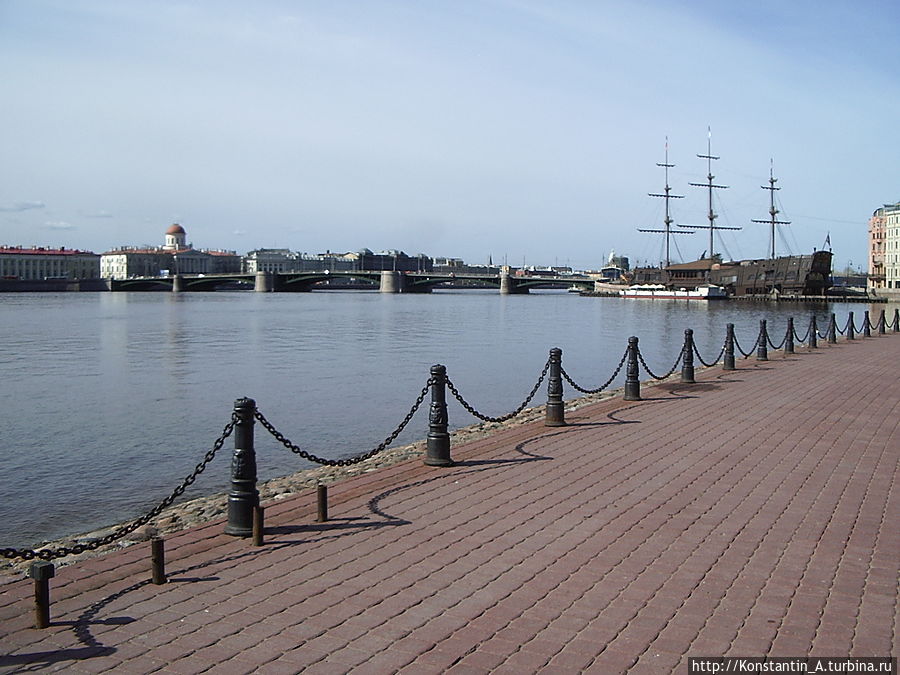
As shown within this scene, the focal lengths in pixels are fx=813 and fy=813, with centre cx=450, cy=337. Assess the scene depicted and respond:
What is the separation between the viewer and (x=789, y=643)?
4.20m

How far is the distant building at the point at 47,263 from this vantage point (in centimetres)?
16162

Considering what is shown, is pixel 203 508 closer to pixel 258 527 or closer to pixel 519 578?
pixel 258 527

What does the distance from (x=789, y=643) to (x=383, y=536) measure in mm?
2917

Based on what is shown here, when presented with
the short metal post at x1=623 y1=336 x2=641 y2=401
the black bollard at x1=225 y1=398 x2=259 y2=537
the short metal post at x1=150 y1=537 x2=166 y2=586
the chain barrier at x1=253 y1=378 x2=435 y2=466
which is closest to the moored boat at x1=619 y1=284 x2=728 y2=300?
the short metal post at x1=623 y1=336 x2=641 y2=401

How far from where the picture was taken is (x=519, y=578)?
5145mm

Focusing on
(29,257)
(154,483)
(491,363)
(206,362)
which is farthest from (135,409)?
(29,257)

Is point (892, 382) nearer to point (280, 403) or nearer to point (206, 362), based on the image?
point (280, 403)

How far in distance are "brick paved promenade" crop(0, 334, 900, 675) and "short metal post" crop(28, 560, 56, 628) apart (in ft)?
0.28

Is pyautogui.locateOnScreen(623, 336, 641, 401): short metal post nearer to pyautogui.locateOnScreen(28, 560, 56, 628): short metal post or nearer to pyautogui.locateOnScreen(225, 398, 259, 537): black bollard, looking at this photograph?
pyautogui.locateOnScreen(225, 398, 259, 537): black bollard

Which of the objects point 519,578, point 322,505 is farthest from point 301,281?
point 519,578

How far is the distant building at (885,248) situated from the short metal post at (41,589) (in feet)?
449

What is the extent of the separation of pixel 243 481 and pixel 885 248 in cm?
14973

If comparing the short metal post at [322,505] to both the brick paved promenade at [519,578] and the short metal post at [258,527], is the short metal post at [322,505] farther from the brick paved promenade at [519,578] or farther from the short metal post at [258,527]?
the short metal post at [258,527]

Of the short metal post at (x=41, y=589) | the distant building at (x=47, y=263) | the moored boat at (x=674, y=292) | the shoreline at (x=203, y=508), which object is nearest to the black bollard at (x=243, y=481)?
the shoreline at (x=203, y=508)
